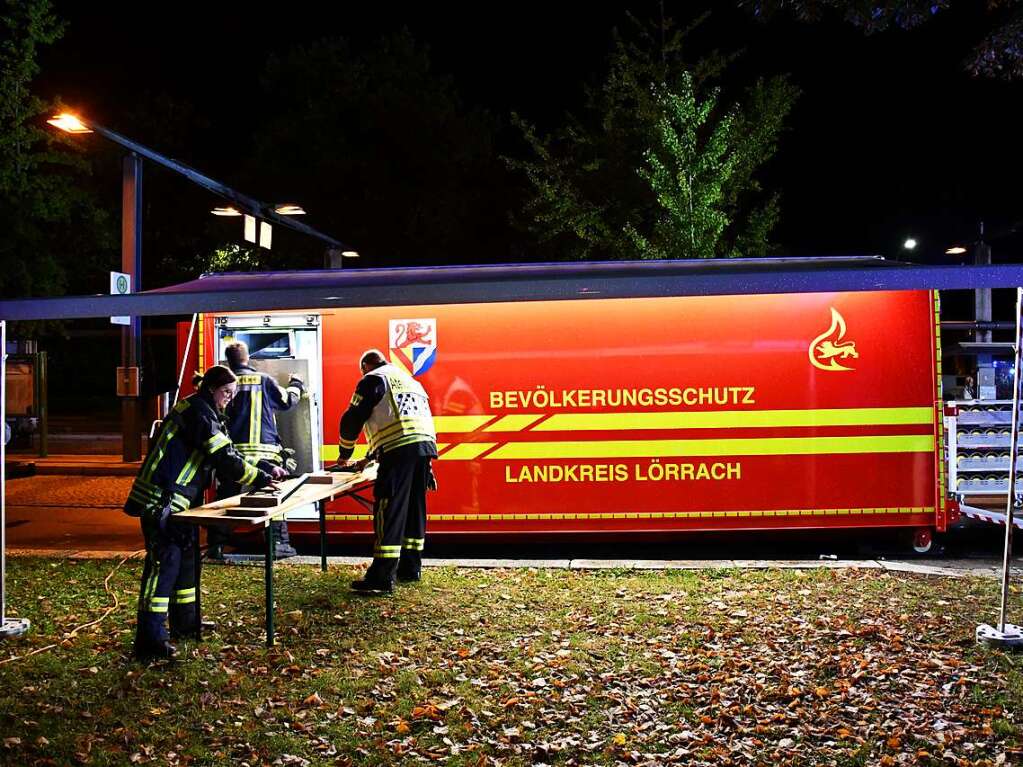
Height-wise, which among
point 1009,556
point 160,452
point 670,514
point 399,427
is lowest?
point 670,514

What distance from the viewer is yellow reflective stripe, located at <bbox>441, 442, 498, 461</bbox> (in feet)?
29.4

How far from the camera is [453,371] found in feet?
29.5

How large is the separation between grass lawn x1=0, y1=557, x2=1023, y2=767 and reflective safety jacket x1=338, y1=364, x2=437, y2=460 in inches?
49.7

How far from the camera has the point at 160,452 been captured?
5.82 metres

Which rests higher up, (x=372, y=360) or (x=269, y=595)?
(x=372, y=360)

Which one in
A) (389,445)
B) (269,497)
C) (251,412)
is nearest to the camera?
(269,497)

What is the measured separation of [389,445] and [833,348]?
442 cm

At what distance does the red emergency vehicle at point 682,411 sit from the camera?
28.5ft

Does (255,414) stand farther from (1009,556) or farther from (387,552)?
(1009,556)

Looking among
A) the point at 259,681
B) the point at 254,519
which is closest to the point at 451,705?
the point at 259,681

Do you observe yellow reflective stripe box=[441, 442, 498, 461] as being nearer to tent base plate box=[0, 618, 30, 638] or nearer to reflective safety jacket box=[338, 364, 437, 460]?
reflective safety jacket box=[338, 364, 437, 460]

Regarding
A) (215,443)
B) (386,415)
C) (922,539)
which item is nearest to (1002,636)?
(922,539)

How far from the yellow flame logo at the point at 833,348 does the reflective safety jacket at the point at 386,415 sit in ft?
12.7

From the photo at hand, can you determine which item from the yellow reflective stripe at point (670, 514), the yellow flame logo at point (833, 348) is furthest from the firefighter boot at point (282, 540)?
the yellow flame logo at point (833, 348)
